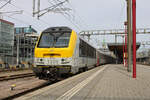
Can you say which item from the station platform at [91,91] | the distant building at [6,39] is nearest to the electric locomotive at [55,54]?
the station platform at [91,91]

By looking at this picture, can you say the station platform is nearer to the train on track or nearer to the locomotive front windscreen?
the train on track

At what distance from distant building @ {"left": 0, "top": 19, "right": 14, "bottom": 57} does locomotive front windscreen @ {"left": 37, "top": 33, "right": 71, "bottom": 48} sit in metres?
28.7

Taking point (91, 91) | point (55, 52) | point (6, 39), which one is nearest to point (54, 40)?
point (55, 52)

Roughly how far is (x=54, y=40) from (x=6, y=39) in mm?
34640

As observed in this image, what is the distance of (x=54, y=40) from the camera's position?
1123 cm

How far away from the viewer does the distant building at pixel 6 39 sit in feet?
125

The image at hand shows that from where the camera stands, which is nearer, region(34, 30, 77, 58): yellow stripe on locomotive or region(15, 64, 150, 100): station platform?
region(15, 64, 150, 100): station platform

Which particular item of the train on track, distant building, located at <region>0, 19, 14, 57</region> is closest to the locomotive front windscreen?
the train on track

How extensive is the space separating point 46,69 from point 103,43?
4718 centimetres

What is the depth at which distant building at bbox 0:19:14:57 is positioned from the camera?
125 ft

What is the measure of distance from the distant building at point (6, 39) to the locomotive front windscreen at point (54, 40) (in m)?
28.7

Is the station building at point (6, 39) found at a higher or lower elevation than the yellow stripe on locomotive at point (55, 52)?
higher

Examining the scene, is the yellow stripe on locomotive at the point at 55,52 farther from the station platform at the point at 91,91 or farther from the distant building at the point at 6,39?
the distant building at the point at 6,39

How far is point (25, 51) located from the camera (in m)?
43.1
